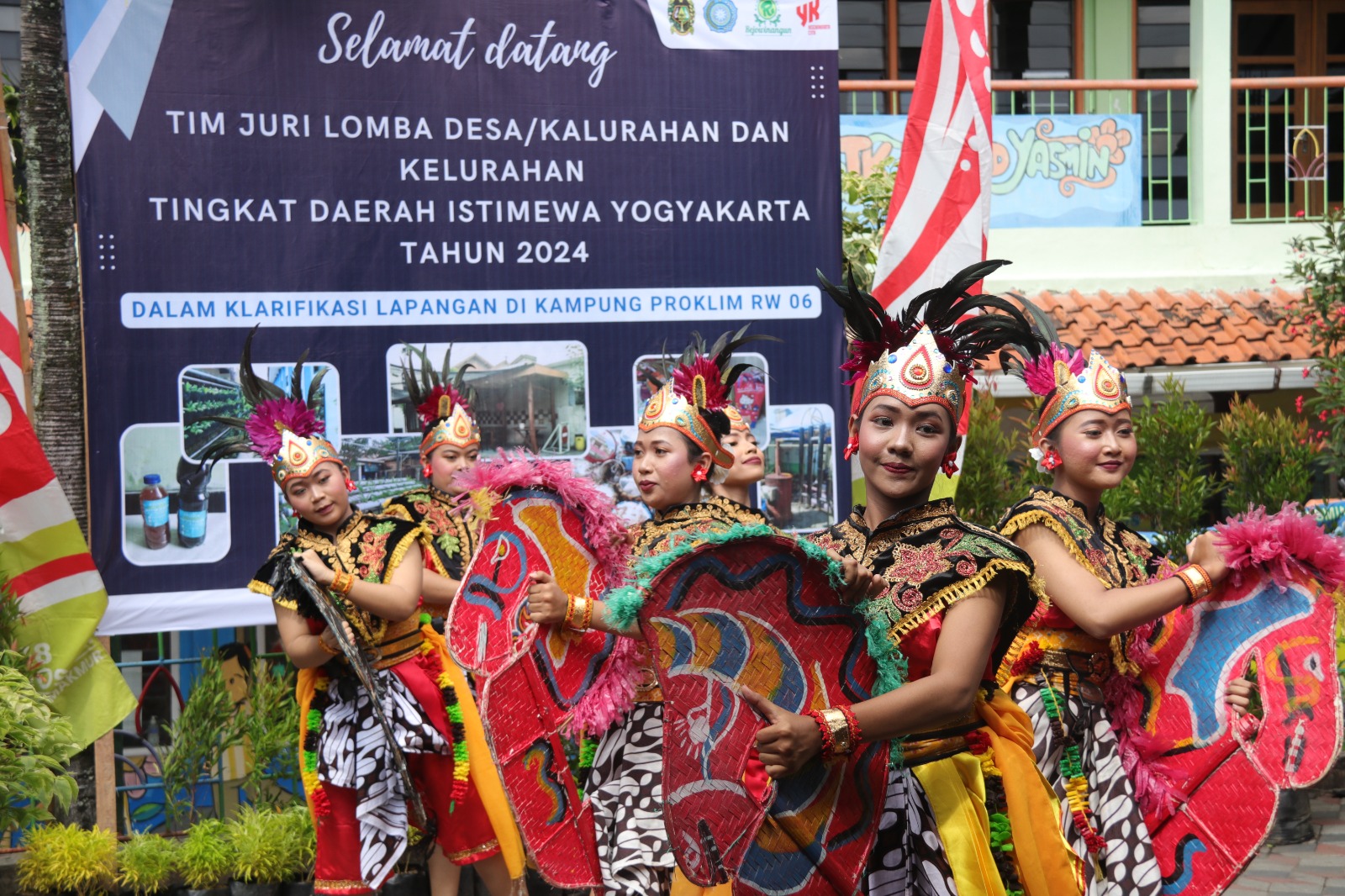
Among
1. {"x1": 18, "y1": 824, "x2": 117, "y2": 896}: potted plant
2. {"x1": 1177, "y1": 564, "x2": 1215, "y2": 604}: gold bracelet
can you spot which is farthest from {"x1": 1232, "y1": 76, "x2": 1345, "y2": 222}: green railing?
{"x1": 18, "y1": 824, "x2": 117, "y2": 896}: potted plant

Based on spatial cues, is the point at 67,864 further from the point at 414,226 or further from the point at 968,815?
the point at 968,815

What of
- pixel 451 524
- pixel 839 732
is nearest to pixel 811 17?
pixel 451 524

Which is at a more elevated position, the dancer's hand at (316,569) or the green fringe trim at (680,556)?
the green fringe trim at (680,556)

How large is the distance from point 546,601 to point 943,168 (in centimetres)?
336

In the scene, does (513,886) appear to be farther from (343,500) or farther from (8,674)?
(8,674)

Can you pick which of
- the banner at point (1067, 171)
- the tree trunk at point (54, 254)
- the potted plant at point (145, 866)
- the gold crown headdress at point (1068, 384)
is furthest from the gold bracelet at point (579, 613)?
the banner at point (1067, 171)

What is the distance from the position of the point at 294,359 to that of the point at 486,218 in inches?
42.1

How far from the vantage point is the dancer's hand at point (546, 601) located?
13.3ft

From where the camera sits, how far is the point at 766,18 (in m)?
6.65

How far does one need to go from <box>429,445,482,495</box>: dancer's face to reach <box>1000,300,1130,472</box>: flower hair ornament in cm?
250

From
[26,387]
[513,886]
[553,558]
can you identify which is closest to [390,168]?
[26,387]

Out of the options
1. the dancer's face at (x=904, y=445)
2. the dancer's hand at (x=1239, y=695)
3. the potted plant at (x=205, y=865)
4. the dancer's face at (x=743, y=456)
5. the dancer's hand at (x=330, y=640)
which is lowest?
the potted plant at (x=205, y=865)

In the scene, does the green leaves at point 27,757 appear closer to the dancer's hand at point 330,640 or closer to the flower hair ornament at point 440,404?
the dancer's hand at point 330,640

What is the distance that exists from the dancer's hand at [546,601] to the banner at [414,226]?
2385mm
